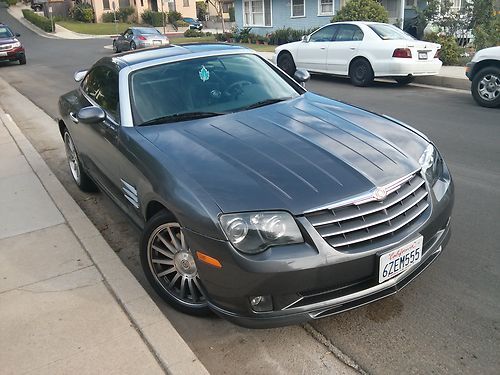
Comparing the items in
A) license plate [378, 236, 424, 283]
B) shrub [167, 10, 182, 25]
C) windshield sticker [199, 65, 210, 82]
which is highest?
shrub [167, 10, 182, 25]

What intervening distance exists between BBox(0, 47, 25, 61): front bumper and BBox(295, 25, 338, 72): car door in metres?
13.0

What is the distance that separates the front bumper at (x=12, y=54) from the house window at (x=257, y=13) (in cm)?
1432

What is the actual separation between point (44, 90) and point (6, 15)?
6439 centimetres

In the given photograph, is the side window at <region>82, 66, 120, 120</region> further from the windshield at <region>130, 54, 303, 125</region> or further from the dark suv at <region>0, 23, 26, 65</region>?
the dark suv at <region>0, 23, 26, 65</region>

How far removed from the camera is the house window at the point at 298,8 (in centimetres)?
2700

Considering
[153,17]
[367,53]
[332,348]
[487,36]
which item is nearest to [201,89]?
[332,348]

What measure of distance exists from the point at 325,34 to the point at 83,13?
51381 mm

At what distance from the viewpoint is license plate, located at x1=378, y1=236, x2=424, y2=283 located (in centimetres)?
263

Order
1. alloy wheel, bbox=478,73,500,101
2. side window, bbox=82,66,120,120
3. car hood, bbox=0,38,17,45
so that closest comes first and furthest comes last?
side window, bbox=82,66,120,120
alloy wheel, bbox=478,73,500,101
car hood, bbox=0,38,17,45

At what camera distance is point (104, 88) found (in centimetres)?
449

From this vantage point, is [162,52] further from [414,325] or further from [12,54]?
[12,54]

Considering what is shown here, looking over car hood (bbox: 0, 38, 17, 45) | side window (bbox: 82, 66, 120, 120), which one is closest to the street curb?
side window (bbox: 82, 66, 120, 120)

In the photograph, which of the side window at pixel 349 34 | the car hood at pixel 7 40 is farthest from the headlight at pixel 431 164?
the car hood at pixel 7 40

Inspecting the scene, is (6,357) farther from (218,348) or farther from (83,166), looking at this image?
(83,166)
